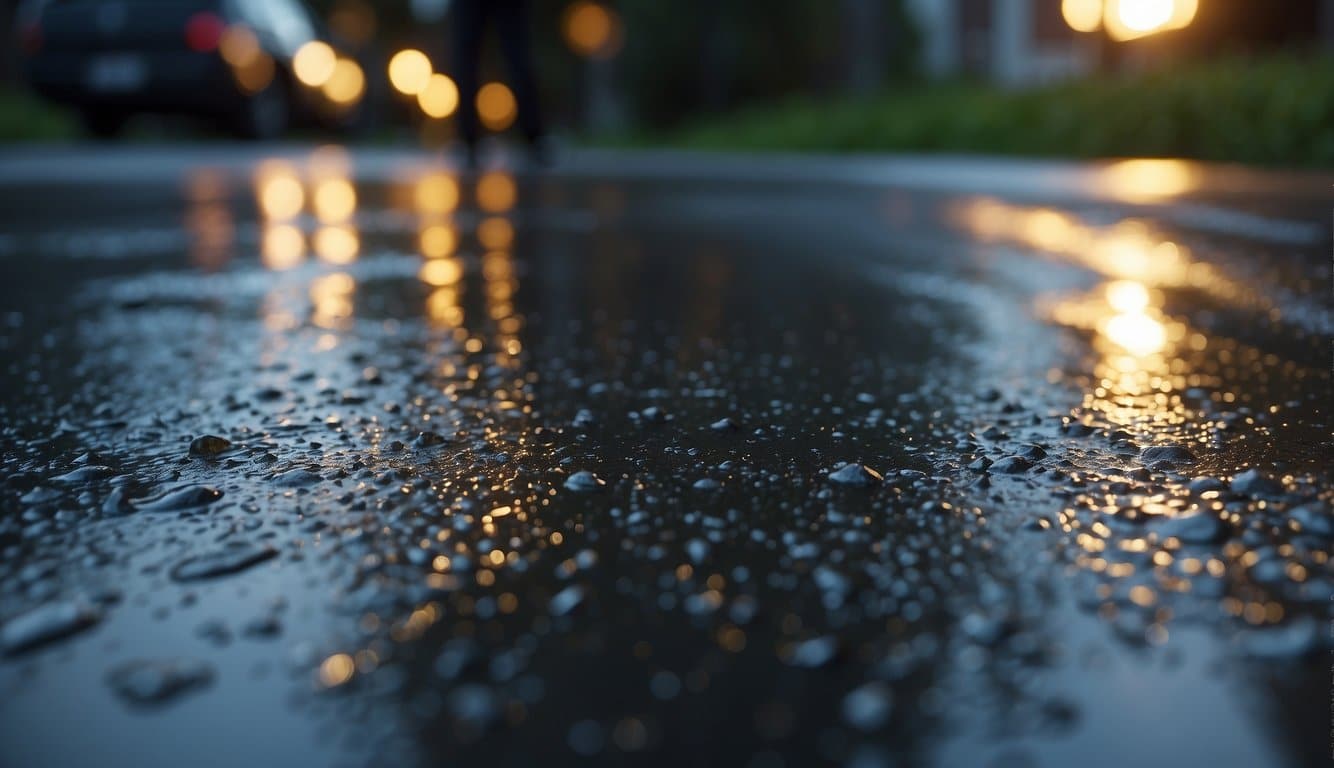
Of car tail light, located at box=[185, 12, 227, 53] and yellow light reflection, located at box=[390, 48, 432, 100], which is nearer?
car tail light, located at box=[185, 12, 227, 53]

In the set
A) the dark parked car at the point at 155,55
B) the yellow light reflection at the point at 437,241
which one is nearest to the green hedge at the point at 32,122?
the dark parked car at the point at 155,55

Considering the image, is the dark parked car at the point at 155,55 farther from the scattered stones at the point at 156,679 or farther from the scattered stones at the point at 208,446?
the scattered stones at the point at 156,679

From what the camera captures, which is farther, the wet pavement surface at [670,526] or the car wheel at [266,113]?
the car wheel at [266,113]

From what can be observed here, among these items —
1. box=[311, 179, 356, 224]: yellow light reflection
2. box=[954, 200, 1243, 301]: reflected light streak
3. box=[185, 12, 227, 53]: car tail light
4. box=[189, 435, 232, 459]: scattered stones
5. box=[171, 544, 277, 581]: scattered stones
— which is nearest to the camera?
box=[171, 544, 277, 581]: scattered stones

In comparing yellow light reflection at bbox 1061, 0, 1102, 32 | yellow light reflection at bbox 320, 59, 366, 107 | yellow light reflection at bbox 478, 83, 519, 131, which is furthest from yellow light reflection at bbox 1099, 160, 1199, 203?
yellow light reflection at bbox 478, 83, 519, 131

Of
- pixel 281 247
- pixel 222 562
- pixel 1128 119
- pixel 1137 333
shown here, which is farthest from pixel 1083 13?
pixel 222 562

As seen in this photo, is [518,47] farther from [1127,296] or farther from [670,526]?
[670,526]

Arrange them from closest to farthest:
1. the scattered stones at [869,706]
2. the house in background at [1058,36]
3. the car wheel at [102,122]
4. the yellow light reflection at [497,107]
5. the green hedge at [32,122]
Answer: the scattered stones at [869,706] < the house in background at [1058,36] < the green hedge at [32,122] < the car wheel at [102,122] < the yellow light reflection at [497,107]

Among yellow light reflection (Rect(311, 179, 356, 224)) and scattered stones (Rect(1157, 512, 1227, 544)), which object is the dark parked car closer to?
yellow light reflection (Rect(311, 179, 356, 224))
